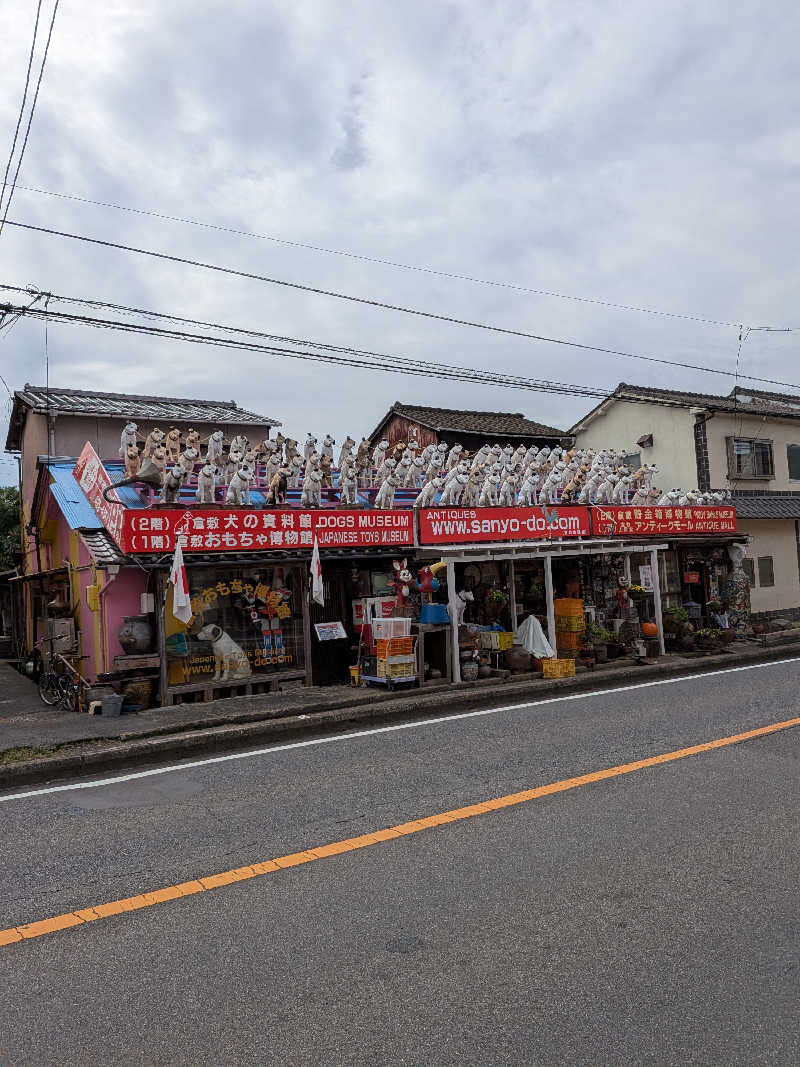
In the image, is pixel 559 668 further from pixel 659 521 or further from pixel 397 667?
pixel 659 521

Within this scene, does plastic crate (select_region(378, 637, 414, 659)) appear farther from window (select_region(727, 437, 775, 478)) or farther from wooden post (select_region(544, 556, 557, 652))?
window (select_region(727, 437, 775, 478))

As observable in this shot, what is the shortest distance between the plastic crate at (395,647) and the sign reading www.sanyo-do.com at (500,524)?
7.47ft

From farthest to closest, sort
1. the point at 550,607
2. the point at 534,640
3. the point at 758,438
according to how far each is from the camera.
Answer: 1. the point at 758,438
2. the point at 550,607
3. the point at 534,640

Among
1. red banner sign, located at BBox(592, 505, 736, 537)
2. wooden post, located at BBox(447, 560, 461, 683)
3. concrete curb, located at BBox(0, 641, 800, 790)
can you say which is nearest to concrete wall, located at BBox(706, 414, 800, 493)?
red banner sign, located at BBox(592, 505, 736, 537)

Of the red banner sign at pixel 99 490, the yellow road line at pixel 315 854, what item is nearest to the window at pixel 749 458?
the yellow road line at pixel 315 854

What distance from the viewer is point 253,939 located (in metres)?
4.28

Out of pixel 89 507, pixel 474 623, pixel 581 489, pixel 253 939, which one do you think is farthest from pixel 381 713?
pixel 581 489

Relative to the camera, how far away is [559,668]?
555 inches

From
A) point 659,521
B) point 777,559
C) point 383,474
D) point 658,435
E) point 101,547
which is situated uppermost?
point 658,435

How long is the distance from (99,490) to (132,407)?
10.7 metres

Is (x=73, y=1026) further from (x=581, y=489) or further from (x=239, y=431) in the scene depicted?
(x=239, y=431)

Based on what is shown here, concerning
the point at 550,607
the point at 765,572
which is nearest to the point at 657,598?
the point at 550,607

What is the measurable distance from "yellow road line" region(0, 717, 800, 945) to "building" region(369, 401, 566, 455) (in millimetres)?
21652

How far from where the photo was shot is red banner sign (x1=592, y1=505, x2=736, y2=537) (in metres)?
17.5
